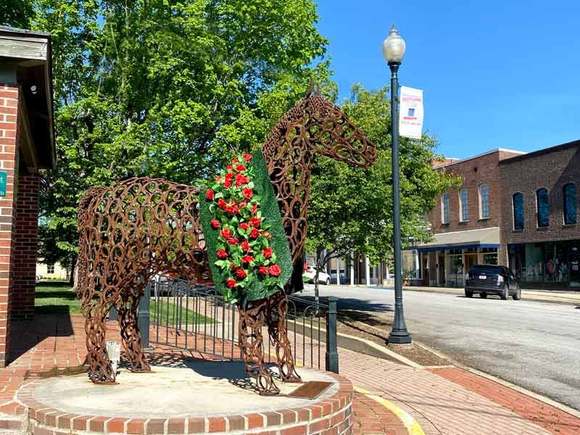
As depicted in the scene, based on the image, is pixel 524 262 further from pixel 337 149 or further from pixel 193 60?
pixel 337 149

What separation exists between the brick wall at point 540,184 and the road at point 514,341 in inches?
504

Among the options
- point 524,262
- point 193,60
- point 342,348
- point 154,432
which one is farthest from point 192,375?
point 524,262

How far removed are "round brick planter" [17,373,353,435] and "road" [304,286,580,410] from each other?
4.37 metres

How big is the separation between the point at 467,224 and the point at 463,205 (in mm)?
1402

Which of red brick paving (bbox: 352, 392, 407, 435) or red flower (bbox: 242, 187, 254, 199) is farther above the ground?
red flower (bbox: 242, 187, 254, 199)

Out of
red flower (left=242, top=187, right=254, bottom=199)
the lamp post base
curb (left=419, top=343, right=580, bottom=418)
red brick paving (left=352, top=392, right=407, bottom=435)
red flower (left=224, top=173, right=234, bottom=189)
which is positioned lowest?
curb (left=419, top=343, right=580, bottom=418)

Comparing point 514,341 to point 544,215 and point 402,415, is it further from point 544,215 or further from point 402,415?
point 544,215

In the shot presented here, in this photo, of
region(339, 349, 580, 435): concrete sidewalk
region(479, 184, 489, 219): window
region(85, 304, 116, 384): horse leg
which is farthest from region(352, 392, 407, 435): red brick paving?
region(479, 184, 489, 219): window

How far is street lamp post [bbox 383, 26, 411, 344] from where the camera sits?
11539 millimetres

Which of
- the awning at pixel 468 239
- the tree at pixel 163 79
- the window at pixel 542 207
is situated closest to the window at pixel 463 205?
the awning at pixel 468 239

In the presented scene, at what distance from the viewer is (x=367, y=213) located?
1463 cm

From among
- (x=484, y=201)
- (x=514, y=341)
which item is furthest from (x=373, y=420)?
(x=484, y=201)

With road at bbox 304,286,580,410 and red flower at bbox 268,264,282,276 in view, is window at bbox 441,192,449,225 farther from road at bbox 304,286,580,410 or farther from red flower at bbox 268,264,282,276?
red flower at bbox 268,264,282,276

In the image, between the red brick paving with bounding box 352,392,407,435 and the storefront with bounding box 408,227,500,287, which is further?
the storefront with bounding box 408,227,500,287
